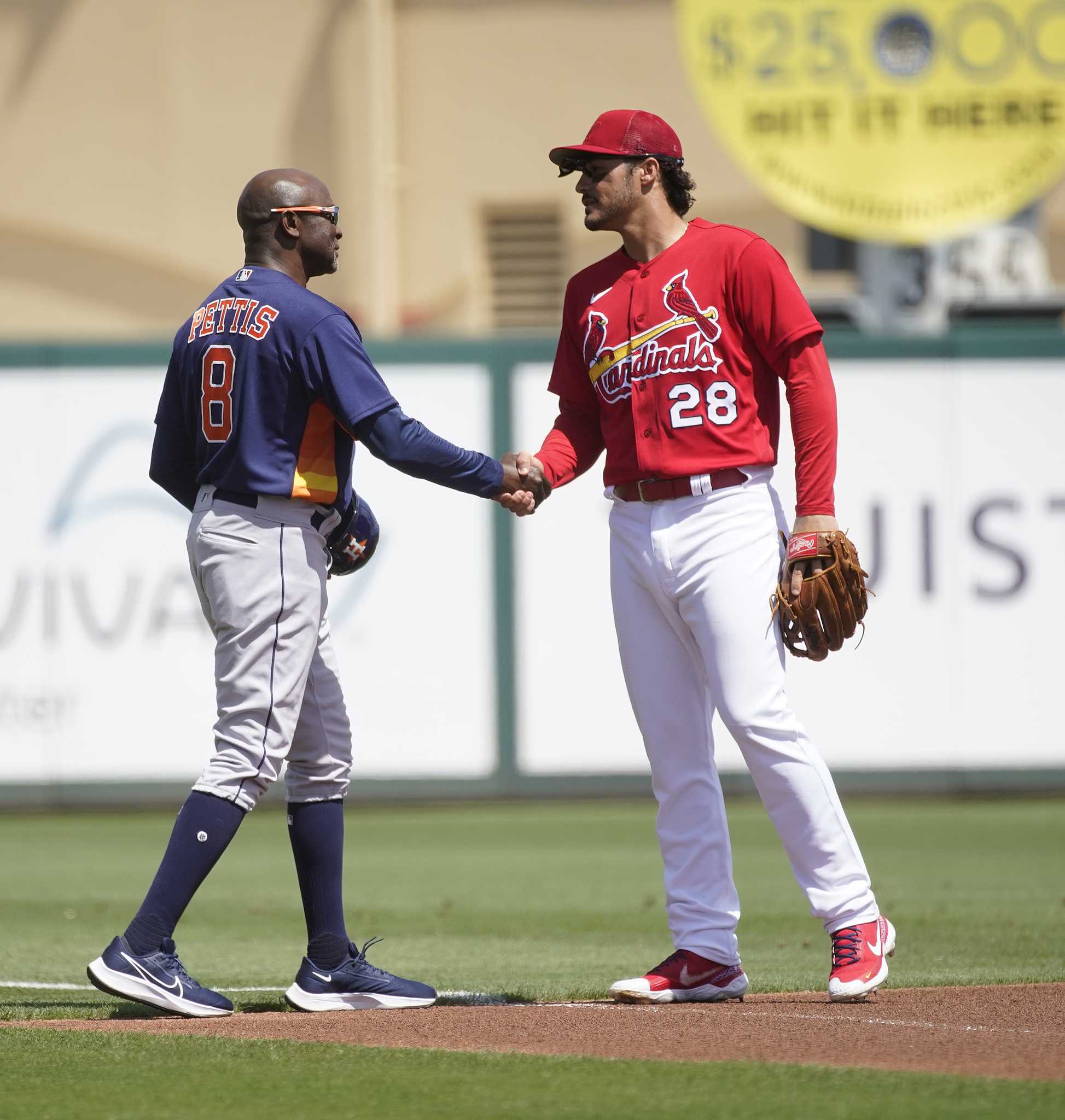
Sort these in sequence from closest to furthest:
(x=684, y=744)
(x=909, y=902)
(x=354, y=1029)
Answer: (x=354, y=1029), (x=684, y=744), (x=909, y=902)

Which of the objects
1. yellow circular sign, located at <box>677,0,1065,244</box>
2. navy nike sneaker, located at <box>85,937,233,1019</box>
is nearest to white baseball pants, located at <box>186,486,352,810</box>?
navy nike sneaker, located at <box>85,937,233,1019</box>

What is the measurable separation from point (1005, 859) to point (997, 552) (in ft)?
9.15

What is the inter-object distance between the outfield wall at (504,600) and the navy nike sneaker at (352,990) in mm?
6023

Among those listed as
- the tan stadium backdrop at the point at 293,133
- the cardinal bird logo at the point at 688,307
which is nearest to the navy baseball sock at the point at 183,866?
the cardinal bird logo at the point at 688,307

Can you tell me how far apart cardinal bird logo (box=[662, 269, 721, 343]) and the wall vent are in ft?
35.0

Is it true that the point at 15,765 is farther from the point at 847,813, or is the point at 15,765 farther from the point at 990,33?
the point at 990,33

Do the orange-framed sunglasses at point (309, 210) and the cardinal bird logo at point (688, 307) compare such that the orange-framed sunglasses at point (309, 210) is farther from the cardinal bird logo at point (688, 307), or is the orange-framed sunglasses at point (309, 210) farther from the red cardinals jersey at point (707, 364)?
the cardinal bird logo at point (688, 307)

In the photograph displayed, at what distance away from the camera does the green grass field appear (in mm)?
3611

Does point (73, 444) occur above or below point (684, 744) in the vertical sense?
above

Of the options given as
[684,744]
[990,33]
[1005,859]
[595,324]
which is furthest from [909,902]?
[990,33]

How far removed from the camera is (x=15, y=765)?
1074 cm

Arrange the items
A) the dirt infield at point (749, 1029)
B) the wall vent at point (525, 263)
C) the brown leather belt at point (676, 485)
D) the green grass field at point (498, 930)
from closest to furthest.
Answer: the green grass field at point (498, 930), the dirt infield at point (749, 1029), the brown leather belt at point (676, 485), the wall vent at point (525, 263)

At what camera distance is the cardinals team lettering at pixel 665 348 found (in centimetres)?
469

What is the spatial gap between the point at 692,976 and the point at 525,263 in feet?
37.2
